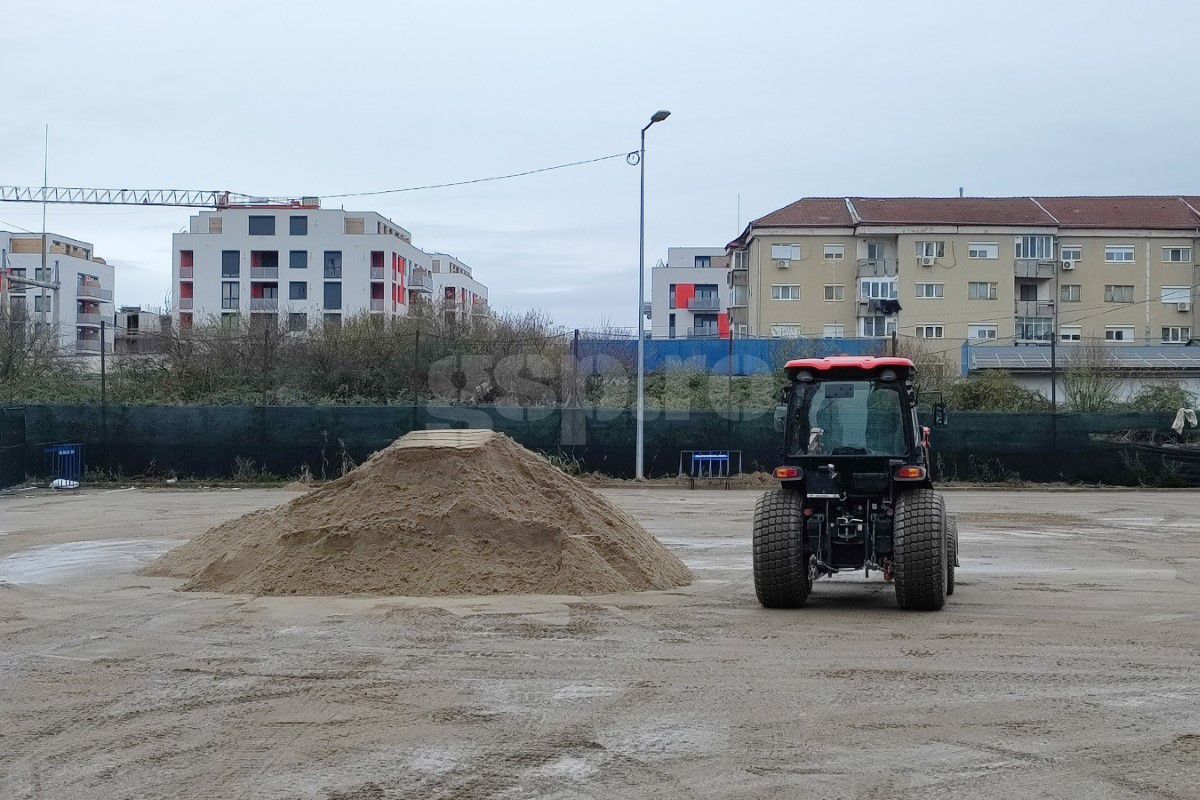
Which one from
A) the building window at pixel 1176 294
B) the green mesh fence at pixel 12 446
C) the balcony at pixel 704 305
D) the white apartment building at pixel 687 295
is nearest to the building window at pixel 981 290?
the building window at pixel 1176 294

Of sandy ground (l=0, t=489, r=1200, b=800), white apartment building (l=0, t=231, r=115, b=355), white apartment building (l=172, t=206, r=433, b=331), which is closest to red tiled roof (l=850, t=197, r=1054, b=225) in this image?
white apartment building (l=172, t=206, r=433, b=331)

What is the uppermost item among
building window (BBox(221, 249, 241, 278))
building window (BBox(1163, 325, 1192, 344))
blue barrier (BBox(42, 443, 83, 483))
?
building window (BBox(221, 249, 241, 278))

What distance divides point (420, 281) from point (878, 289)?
45283 mm

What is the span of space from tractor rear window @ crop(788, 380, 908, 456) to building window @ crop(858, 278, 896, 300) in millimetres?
49360

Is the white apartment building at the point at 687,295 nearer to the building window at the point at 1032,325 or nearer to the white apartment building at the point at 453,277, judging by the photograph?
the white apartment building at the point at 453,277

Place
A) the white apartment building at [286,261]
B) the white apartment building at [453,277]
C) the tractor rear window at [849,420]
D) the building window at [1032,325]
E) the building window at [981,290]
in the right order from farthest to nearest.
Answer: the white apartment building at [453,277] → the white apartment building at [286,261] → the building window at [1032,325] → the building window at [981,290] → the tractor rear window at [849,420]

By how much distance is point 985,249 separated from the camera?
60.1m

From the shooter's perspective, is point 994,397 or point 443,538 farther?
point 994,397

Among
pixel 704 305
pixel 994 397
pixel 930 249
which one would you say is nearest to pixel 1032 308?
pixel 930 249

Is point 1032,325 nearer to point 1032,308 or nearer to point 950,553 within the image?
point 1032,308

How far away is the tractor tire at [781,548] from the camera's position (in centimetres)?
1145

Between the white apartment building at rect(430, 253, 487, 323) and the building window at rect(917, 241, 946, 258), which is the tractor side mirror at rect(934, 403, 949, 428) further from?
the white apartment building at rect(430, 253, 487, 323)

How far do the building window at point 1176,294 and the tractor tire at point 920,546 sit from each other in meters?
56.1

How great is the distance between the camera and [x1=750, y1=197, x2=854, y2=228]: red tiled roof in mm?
62094
